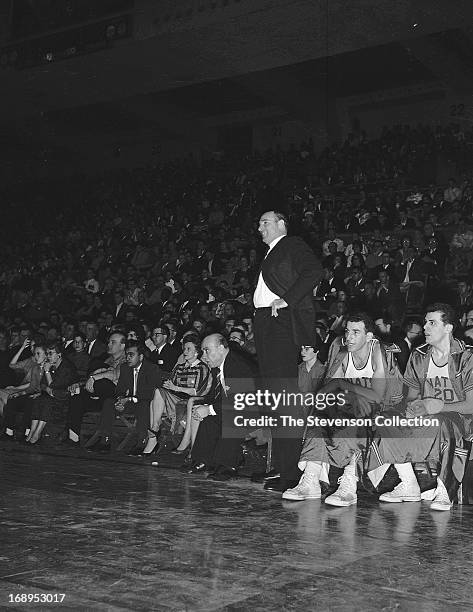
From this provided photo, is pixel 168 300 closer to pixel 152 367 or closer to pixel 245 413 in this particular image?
pixel 152 367

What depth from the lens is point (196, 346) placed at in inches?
252

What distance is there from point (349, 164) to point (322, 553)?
38.4 ft

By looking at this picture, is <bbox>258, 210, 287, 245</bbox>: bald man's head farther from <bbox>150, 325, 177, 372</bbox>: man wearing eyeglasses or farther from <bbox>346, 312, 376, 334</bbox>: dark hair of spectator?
<bbox>150, 325, 177, 372</bbox>: man wearing eyeglasses

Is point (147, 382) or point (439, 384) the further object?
point (147, 382)

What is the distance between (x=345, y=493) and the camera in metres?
3.96

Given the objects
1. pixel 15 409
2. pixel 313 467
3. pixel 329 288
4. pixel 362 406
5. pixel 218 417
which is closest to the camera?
pixel 313 467

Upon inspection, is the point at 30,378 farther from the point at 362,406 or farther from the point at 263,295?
the point at 362,406

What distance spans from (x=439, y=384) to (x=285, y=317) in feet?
2.92

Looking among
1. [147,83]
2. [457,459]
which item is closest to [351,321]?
[457,459]

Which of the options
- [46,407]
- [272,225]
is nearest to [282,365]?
[272,225]

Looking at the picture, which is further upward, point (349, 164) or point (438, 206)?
point (349, 164)

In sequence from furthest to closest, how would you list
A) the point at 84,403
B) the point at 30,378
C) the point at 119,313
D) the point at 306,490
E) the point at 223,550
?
the point at 119,313 → the point at 30,378 → the point at 84,403 → the point at 306,490 → the point at 223,550

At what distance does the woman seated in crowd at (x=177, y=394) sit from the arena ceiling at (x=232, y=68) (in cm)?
686

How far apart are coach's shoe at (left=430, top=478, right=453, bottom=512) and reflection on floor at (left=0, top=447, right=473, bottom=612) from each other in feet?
0.16
